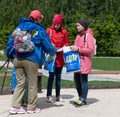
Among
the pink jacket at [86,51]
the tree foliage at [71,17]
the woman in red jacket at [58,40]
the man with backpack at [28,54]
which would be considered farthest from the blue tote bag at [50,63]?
the tree foliage at [71,17]

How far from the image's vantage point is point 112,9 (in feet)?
130

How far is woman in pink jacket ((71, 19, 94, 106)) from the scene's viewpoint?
8359 mm

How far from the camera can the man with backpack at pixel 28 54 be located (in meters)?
7.58

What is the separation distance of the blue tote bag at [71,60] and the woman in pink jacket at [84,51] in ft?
0.34

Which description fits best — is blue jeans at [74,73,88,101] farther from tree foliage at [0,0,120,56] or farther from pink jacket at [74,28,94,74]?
tree foliage at [0,0,120,56]

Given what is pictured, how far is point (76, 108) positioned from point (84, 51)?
1045 millimetres

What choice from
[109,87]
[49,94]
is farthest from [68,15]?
[49,94]

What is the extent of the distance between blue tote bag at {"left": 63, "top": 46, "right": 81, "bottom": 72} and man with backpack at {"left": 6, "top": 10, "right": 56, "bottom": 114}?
2.32 feet

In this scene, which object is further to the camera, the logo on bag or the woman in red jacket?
the woman in red jacket

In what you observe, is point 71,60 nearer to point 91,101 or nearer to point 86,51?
point 86,51

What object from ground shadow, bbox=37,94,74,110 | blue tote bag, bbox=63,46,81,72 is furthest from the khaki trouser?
blue tote bag, bbox=63,46,81,72

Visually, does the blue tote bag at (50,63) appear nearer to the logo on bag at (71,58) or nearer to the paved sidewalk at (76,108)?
the logo on bag at (71,58)

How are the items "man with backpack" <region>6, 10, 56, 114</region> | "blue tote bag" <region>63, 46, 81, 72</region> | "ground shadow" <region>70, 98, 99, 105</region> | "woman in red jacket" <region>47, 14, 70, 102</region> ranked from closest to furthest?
"man with backpack" <region>6, 10, 56, 114</region> → "blue tote bag" <region>63, 46, 81, 72</region> → "woman in red jacket" <region>47, 14, 70, 102</region> → "ground shadow" <region>70, 98, 99, 105</region>

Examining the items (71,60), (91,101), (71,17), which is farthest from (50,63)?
(71,17)
